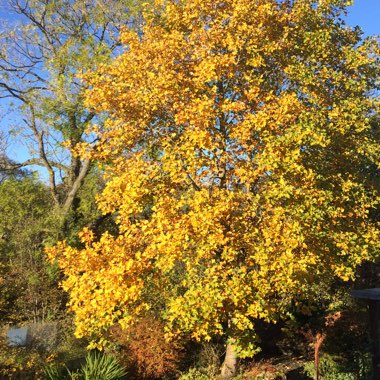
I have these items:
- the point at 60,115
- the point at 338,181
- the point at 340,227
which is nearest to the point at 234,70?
the point at 338,181

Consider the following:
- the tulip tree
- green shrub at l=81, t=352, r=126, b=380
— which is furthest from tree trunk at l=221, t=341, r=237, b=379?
green shrub at l=81, t=352, r=126, b=380

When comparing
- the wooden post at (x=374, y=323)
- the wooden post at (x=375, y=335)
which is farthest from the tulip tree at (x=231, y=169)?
the wooden post at (x=375, y=335)

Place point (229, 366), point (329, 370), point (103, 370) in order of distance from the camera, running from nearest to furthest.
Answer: point (103, 370) < point (229, 366) < point (329, 370)

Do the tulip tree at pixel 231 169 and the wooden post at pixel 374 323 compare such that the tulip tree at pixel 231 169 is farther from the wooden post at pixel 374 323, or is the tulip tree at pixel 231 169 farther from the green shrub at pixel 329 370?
the green shrub at pixel 329 370

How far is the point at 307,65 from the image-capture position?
7992 millimetres

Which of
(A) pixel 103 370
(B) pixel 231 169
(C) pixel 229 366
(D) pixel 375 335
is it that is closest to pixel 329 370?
(D) pixel 375 335

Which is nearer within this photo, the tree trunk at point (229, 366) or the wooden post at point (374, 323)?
the wooden post at point (374, 323)

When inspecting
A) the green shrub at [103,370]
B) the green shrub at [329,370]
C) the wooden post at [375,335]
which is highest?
the wooden post at [375,335]

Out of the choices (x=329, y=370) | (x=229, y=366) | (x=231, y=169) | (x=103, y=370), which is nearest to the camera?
(x=231, y=169)

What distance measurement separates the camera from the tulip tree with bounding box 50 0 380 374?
19.9 ft

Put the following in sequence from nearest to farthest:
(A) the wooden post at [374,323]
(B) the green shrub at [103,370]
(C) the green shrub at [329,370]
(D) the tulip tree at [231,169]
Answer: (D) the tulip tree at [231,169] < (A) the wooden post at [374,323] < (B) the green shrub at [103,370] < (C) the green shrub at [329,370]

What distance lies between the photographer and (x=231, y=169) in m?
7.62

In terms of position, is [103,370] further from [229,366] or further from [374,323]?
[374,323]

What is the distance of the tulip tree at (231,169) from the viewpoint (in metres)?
6.06
